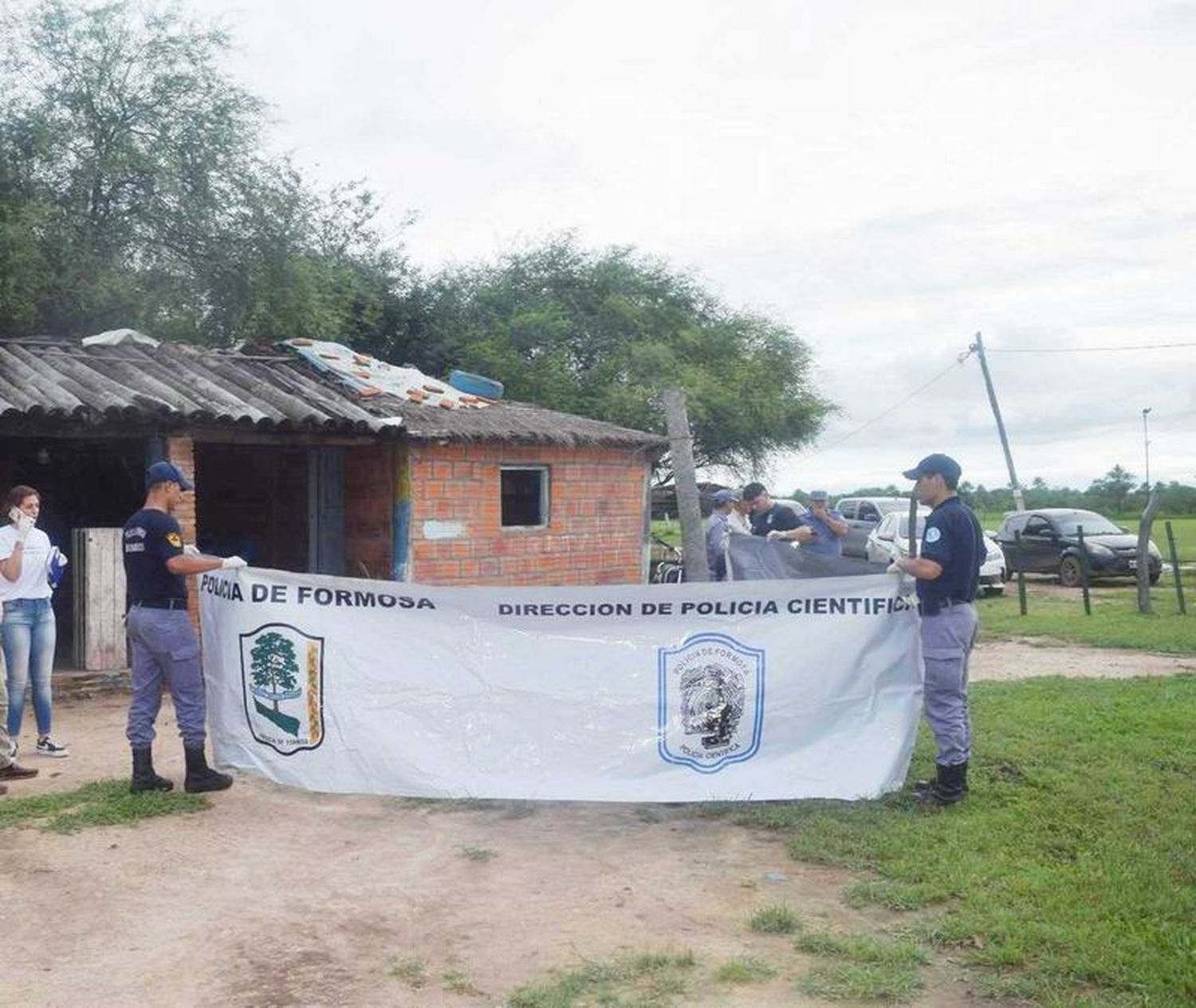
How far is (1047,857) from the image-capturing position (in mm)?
5301

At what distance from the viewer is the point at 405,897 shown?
4.96m

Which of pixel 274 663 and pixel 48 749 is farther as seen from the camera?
pixel 48 749

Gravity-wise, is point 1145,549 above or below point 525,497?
below

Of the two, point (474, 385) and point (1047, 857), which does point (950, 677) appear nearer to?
point (1047, 857)

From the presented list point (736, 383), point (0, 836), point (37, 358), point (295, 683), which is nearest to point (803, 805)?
point (295, 683)

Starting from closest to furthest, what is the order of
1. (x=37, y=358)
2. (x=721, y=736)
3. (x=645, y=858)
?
(x=645, y=858) → (x=721, y=736) → (x=37, y=358)

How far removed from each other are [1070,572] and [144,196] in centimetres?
1755

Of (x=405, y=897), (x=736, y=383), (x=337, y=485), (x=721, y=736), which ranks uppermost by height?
(x=736, y=383)

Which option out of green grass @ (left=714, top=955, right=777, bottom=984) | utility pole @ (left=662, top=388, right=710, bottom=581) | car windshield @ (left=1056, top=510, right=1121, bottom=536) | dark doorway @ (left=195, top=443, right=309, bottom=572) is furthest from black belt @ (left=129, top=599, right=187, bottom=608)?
car windshield @ (left=1056, top=510, right=1121, bottom=536)

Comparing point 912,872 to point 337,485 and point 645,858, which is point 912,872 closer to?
point 645,858

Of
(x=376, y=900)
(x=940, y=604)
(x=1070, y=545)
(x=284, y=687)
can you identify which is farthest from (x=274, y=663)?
(x=1070, y=545)

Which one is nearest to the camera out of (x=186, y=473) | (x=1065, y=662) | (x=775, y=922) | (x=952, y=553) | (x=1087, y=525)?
(x=775, y=922)

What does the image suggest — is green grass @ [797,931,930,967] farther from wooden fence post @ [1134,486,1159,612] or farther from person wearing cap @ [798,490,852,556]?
wooden fence post @ [1134,486,1159,612]

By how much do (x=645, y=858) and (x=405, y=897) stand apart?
1133 millimetres
